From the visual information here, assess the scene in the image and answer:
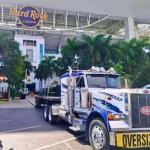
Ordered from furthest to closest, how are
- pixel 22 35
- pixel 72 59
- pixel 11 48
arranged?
pixel 22 35
pixel 11 48
pixel 72 59

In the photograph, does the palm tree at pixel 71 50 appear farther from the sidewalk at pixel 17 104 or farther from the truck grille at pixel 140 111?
the truck grille at pixel 140 111

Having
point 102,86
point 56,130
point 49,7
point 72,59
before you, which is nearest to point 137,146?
point 102,86

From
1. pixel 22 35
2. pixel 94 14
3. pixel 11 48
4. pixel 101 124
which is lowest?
pixel 101 124

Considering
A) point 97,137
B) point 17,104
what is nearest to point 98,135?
point 97,137

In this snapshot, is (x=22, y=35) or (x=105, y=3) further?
(x=22, y=35)

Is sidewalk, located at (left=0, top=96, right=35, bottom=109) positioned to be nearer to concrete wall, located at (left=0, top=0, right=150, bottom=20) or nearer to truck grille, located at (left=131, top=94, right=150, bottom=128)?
truck grille, located at (left=131, top=94, right=150, bottom=128)

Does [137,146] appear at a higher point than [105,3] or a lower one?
lower

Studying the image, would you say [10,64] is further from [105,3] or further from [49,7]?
[105,3]

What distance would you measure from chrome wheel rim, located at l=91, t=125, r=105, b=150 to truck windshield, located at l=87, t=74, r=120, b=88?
1.86m

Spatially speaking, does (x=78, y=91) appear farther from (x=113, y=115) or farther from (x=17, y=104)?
(x=17, y=104)

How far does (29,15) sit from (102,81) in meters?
50.3

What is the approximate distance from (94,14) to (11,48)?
112 feet

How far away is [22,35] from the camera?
62.4 meters

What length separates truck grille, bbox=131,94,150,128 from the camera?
5984mm
